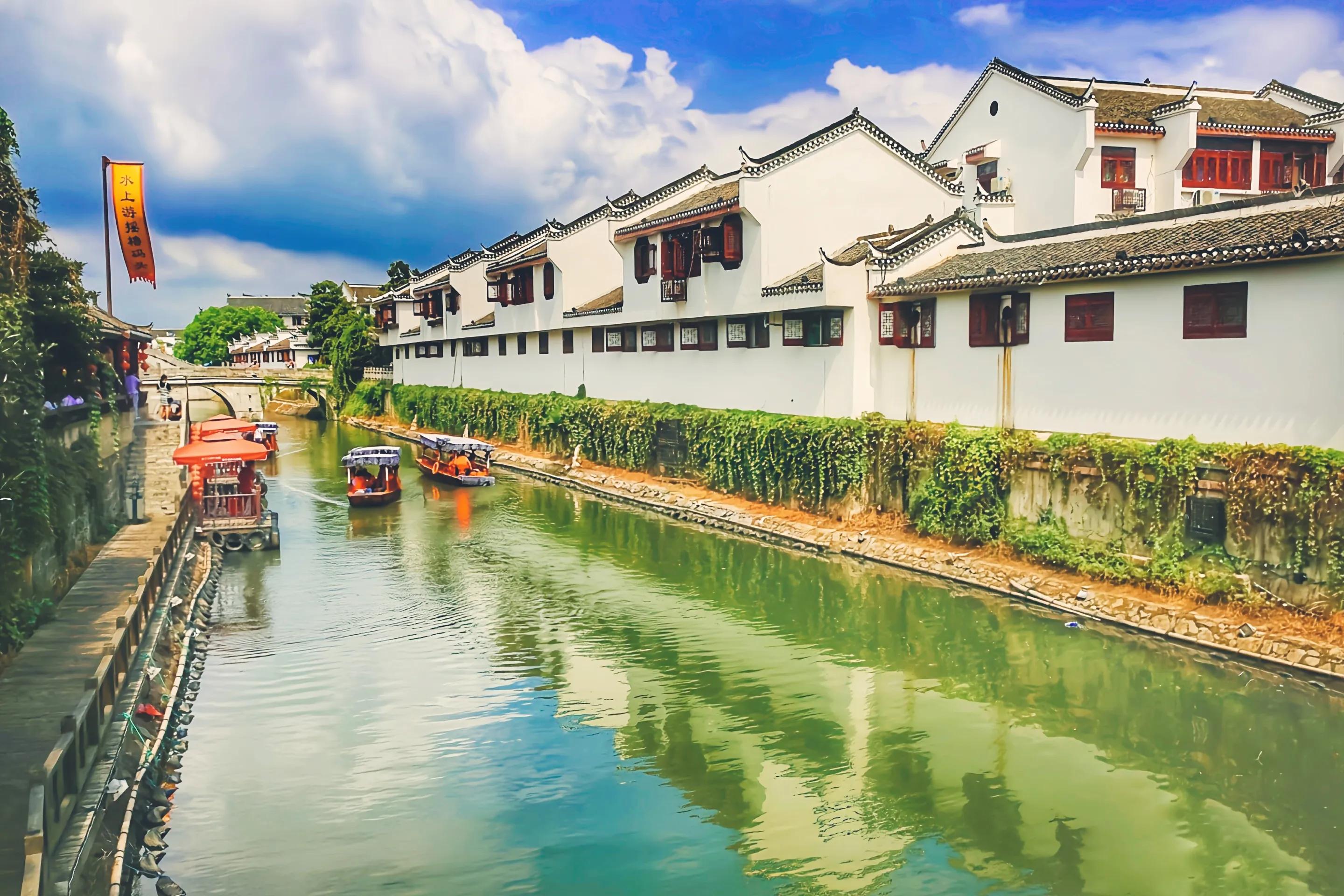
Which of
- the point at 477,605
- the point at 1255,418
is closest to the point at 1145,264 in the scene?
the point at 1255,418

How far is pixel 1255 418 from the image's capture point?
1720 cm

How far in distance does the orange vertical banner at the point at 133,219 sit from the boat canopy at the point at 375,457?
816 centimetres

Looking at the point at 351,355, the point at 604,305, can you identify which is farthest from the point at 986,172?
the point at 351,355

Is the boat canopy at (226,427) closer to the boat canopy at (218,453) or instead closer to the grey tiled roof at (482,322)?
the boat canopy at (218,453)

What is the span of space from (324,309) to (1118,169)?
197ft

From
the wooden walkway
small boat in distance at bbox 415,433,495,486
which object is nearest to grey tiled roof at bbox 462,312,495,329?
small boat in distance at bbox 415,433,495,486

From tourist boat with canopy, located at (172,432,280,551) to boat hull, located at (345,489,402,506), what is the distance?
483 cm

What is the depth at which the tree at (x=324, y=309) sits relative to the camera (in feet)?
248

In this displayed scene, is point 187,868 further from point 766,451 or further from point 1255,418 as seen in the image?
point 766,451

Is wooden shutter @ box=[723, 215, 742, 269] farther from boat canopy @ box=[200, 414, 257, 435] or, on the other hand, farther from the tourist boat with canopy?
boat canopy @ box=[200, 414, 257, 435]

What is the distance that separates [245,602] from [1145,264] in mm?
18576

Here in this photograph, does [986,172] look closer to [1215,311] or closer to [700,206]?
[700,206]

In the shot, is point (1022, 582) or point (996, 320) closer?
point (1022, 582)

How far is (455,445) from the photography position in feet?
119
